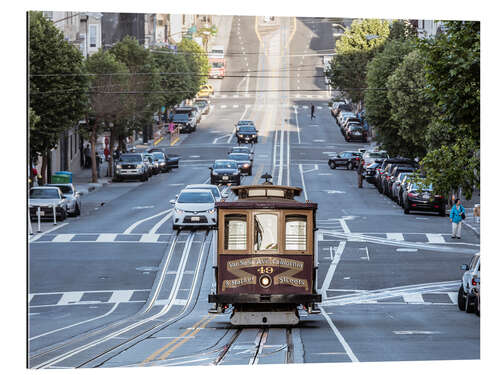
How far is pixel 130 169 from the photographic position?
72125 millimetres

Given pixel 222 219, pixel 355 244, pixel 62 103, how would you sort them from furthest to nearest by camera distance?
pixel 62 103
pixel 355 244
pixel 222 219

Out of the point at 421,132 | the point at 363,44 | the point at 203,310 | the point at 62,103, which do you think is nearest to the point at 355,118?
the point at 363,44

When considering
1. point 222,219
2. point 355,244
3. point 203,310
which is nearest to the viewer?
point 222,219

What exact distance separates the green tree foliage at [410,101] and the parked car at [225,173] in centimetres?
1122

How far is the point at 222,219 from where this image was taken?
25.7m

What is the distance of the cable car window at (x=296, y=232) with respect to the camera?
83.7 ft

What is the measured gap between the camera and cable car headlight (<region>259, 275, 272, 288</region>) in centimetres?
2522

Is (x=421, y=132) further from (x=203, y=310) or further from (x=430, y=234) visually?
(x=203, y=310)

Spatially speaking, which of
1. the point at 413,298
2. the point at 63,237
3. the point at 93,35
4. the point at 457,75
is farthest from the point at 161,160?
the point at 457,75

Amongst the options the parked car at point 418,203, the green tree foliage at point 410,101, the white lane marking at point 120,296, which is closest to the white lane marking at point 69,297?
the white lane marking at point 120,296

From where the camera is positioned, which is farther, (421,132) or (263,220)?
(421,132)
